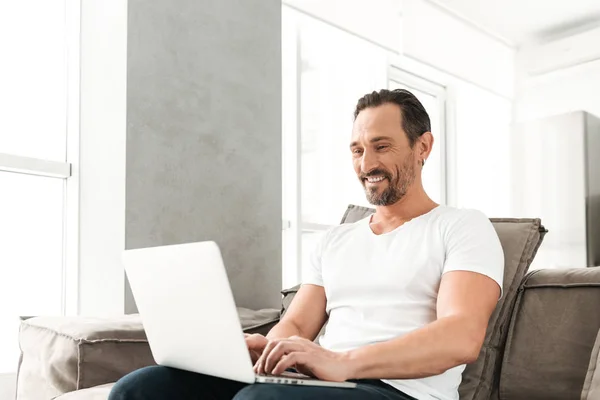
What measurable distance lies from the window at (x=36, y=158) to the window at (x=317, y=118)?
1053mm

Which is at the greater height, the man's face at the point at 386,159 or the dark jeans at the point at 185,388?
the man's face at the point at 386,159

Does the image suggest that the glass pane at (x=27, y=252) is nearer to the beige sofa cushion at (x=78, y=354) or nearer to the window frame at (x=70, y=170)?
the window frame at (x=70, y=170)

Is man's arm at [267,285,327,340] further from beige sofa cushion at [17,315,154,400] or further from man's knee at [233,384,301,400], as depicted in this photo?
man's knee at [233,384,301,400]

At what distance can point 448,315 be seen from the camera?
1.29 metres

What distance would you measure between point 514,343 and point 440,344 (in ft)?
1.44

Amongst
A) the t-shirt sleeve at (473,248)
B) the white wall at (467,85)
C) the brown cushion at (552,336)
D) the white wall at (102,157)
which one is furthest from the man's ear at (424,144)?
the white wall at (467,85)

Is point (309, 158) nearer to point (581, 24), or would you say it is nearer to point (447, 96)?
point (447, 96)

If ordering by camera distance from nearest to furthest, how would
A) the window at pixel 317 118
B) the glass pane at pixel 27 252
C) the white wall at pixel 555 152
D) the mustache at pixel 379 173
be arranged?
the mustache at pixel 379 173 → the glass pane at pixel 27 252 → the window at pixel 317 118 → the white wall at pixel 555 152

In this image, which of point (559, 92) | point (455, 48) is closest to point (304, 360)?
point (455, 48)

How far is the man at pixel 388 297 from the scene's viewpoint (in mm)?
1215

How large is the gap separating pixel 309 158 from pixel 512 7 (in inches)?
72.1

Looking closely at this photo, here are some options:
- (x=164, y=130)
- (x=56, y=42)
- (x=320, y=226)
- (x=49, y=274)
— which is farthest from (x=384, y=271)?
(x=320, y=226)

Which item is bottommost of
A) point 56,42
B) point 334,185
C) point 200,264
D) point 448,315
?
point 448,315

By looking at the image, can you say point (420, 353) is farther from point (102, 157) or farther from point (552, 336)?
point (102, 157)
